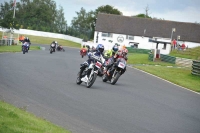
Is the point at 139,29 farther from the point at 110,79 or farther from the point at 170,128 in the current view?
the point at 170,128

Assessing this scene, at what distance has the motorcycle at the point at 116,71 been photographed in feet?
70.6

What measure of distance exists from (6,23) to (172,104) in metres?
45.8

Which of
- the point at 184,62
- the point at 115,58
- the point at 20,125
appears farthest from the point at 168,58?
A: the point at 20,125

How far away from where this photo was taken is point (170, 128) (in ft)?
38.5

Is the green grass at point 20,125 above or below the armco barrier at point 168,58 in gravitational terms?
above

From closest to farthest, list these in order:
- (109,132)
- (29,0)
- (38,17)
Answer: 1. (109,132)
2. (38,17)
3. (29,0)

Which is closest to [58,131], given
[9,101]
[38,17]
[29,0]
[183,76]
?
[9,101]

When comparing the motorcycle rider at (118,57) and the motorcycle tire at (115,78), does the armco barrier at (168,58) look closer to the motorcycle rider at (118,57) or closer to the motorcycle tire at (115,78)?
the motorcycle rider at (118,57)

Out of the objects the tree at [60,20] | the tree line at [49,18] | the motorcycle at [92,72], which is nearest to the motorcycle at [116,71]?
the motorcycle at [92,72]

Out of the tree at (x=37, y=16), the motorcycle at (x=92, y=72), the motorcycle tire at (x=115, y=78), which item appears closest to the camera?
the motorcycle at (x=92, y=72)

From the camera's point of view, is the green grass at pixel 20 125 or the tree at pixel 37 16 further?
the tree at pixel 37 16

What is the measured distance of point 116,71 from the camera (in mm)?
21938

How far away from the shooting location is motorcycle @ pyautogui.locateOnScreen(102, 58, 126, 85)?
21506 millimetres

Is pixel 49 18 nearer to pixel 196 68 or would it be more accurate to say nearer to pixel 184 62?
pixel 184 62
